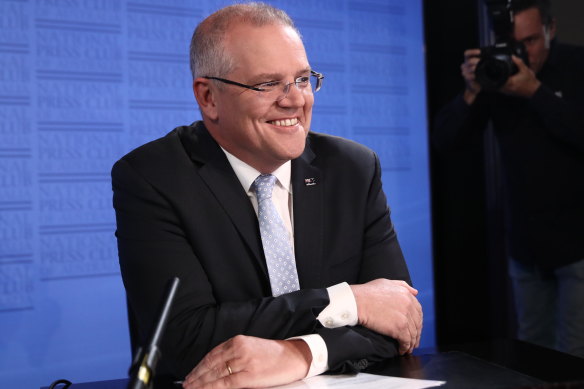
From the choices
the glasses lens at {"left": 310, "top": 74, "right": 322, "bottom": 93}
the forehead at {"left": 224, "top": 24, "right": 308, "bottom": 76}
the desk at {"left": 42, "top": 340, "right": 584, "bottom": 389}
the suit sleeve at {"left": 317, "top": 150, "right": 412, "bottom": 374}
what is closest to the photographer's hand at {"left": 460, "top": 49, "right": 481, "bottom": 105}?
the suit sleeve at {"left": 317, "top": 150, "right": 412, "bottom": 374}

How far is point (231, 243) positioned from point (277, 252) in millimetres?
128

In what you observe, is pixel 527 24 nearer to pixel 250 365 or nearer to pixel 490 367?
pixel 490 367

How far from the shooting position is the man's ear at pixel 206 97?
196 cm

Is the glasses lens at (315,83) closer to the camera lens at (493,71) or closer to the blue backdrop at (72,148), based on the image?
the blue backdrop at (72,148)

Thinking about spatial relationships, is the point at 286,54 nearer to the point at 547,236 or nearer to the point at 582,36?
the point at 547,236

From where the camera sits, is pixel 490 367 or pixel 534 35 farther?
pixel 534 35

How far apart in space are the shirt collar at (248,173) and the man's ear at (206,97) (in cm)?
11

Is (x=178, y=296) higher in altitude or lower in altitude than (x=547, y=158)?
lower

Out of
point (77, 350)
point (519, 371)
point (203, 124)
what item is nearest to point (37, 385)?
point (77, 350)

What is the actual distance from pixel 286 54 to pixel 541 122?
1.79 meters

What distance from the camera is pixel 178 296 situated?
1691mm

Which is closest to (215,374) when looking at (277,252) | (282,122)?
(277,252)

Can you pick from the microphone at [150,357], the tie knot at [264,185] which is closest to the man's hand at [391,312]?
the tie knot at [264,185]

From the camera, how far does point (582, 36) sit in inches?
137
